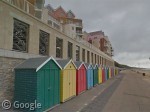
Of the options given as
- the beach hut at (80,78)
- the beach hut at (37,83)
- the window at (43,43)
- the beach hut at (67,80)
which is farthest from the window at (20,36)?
the beach hut at (80,78)

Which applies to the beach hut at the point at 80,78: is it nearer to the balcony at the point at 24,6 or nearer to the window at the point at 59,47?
the window at the point at 59,47

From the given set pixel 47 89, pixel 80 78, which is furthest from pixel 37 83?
pixel 80 78

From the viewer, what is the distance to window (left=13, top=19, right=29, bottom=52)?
13.0 meters

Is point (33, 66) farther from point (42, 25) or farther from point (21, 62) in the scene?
point (42, 25)

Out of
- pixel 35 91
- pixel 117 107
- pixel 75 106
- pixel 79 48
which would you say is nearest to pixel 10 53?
pixel 35 91

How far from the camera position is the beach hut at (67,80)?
44.9 feet

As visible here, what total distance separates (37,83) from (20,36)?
4.57 metres

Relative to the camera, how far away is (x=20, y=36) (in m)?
13.6

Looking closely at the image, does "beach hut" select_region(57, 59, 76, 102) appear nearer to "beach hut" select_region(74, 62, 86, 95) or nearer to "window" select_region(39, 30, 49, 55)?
"beach hut" select_region(74, 62, 86, 95)

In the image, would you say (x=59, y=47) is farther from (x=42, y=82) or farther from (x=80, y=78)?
(x=42, y=82)

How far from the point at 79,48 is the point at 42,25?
11.9m

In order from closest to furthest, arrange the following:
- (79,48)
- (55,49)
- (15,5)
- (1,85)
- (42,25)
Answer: (1,85) → (15,5) → (42,25) → (55,49) → (79,48)

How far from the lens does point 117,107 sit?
12430 millimetres

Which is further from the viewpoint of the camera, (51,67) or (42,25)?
(42,25)
